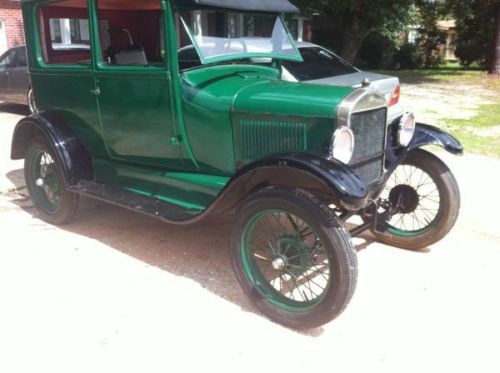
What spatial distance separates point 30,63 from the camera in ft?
15.3

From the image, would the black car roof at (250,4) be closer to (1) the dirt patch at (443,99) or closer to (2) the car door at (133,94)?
(2) the car door at (133,94)

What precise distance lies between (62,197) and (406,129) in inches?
112

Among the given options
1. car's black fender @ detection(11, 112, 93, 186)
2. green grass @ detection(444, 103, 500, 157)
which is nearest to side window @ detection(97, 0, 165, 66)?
car's black fender @ detection(11, 112, 93, 186)

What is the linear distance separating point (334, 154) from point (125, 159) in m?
1.87

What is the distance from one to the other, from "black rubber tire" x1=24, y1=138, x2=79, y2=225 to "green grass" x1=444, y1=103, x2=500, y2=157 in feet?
17.4

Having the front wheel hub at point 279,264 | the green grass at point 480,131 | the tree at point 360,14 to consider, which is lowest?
the green grass at point 480,131

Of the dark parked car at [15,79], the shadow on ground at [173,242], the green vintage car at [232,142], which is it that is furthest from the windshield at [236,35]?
the dark parked car at [15,79]

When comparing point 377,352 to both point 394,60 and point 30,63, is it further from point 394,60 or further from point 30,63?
point 394,60

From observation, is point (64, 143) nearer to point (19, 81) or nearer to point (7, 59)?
point (19, 81)

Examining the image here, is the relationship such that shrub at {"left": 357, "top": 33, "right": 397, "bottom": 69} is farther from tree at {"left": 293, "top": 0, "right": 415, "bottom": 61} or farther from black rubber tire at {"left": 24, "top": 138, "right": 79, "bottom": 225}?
black rubber tire at {"left": 24, "top": 138, "right": 79, "bottom": 225}

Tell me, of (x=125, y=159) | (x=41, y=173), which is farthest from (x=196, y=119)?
(x=41, y=173)

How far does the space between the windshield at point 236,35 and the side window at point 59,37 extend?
3.75 feet

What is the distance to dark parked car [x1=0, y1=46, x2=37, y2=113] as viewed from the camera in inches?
399

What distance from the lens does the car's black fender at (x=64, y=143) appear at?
14.1 ft
